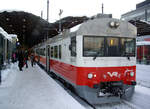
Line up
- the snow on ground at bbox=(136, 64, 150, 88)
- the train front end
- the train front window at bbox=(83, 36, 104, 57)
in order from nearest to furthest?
the train front end
the train front window at bbox=(83, 36, 104, 57)
the snow on ground at bbox=(136, 64, 150, 88)

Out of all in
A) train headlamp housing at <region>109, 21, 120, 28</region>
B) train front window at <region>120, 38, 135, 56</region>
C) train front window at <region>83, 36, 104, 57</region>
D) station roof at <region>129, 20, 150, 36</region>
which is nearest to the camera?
train front window at <region>83, 36, 104, 57</region>

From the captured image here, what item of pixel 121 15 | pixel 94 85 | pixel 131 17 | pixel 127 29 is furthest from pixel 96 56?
pixel 121 15

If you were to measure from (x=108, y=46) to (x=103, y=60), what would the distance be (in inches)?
21.2

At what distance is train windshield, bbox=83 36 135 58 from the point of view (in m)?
6.40

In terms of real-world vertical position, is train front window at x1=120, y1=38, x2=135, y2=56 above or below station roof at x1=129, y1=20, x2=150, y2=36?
below

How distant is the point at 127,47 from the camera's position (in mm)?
6883

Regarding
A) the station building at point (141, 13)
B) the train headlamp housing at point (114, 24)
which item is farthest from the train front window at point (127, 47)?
the station building at point (141, 13)

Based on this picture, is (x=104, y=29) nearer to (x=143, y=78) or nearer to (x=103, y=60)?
(x=103, y=60)

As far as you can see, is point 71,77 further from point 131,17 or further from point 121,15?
point 121,15

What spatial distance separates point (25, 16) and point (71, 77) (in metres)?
72.1

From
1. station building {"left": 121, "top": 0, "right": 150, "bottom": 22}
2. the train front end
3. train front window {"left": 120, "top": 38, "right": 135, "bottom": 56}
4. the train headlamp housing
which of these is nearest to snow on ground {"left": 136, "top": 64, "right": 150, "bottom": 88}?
train front window {"left": 120, "top": 38, "right": 135, "bottom": 56}

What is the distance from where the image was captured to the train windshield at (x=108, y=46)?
6.40 m

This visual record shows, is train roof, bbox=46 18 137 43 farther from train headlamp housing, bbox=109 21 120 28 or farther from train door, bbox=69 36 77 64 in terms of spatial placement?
train door, bbox=69 36 77 64

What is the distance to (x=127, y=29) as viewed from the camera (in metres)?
6.87
